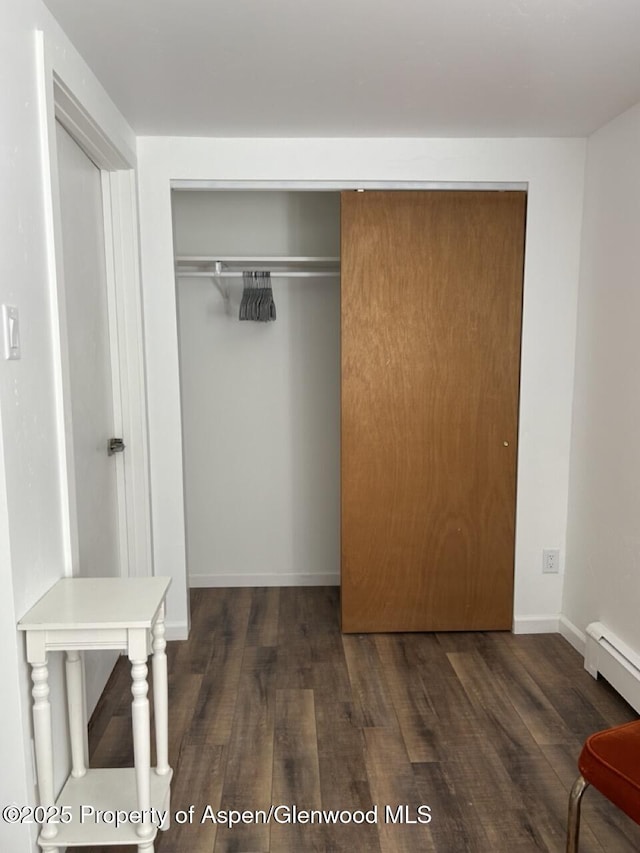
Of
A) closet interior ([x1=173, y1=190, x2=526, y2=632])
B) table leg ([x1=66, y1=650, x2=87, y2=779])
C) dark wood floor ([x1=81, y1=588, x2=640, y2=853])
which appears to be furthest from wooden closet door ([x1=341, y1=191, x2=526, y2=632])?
table leg ([x1=66, y1=650, x2=87, y2=779])

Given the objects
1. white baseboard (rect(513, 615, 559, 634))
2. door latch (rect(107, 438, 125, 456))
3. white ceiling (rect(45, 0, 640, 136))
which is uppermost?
white ceiling (rect(45, 0, 640, 136))

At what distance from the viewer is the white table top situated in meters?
1.51

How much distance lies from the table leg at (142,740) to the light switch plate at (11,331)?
2.58 feet

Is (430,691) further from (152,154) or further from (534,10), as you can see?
(152,154)

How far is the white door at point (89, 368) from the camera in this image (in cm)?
222

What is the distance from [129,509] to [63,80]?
171cm

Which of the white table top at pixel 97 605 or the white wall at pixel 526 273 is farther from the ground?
the white wall at pixel 526 273

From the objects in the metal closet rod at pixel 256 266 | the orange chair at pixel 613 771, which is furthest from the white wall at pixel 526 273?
the orange chair at pixel 613 771

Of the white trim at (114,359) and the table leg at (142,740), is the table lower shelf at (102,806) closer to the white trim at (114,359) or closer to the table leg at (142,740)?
the table leg at (142,740)

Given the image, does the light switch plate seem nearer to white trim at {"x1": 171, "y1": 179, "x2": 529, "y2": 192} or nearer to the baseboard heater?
white trim at {"x1": 171, "y1": 179, "x2": 529, "y2": 192}

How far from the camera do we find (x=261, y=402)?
12.0 feet

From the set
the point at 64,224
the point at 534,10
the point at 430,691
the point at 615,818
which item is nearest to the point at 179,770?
the point at 430,691

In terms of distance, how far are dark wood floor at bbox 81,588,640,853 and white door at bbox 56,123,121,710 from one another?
1.56 feet

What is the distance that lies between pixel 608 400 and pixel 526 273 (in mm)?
708
